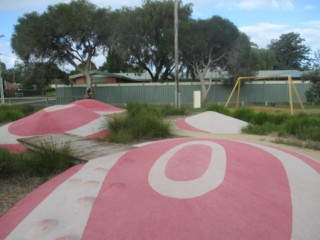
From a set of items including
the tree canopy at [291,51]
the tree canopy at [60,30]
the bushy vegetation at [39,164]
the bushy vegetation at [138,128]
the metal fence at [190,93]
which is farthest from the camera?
the tree canopy at [291,51]

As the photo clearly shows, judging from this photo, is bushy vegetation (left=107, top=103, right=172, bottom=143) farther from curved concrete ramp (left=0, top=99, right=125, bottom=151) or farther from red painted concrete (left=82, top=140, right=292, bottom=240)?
red painted concrete (left=82, top=140, right=292, bottom=240)

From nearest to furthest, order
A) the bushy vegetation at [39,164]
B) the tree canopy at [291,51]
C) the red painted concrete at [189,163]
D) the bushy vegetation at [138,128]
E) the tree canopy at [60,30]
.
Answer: the red painted concrete at [189,163] → the bushy vegetation at [39,164] → the bushy vegetation at [138,128] → the tree canopy at [60,30] → the tree canopy at [291,51]

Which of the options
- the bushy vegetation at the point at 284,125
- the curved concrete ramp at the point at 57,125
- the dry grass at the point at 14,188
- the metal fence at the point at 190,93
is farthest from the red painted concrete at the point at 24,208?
the metal fence at the point at 190,93

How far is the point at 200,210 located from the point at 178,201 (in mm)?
304

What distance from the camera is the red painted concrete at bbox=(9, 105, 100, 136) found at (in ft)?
34.1

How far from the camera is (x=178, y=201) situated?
3730mm

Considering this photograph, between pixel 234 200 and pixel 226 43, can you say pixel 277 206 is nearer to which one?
pixel 234 200

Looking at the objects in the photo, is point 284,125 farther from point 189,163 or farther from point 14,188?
point 14,188

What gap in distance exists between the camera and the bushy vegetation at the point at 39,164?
586 centimetres

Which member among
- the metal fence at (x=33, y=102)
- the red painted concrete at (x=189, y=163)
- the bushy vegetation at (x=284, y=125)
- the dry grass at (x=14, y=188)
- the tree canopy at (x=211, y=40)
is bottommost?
the metal fence at (x=33, y=102)

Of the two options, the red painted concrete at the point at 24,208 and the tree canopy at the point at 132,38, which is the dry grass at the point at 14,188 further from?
the tree canopy at the point at 132,38

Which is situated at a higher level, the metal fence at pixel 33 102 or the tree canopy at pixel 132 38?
the tree canopy at pixel 132 38

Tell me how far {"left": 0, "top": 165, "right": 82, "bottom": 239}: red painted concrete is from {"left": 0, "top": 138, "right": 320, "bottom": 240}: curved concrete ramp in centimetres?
1

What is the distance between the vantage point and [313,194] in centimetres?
419
